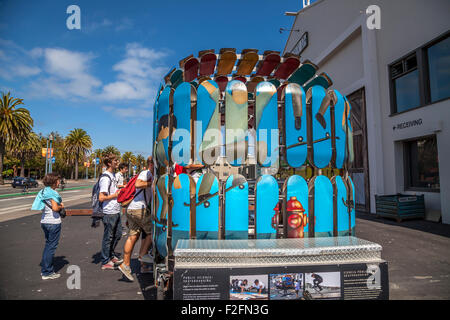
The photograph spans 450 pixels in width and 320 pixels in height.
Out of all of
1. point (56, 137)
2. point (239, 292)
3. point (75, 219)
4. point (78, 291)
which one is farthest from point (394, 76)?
point (56, 137)

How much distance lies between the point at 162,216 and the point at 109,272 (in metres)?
1.99

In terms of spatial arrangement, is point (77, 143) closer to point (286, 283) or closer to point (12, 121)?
point (12, 121)

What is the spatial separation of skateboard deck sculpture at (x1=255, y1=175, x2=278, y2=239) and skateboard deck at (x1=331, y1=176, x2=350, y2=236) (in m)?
0.96

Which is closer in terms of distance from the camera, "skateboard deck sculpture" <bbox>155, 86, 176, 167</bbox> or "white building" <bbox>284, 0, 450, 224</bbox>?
"skateboard deck sculpture" <bbox>155, 86, 176, 167</bbox>

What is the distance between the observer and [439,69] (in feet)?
32.2

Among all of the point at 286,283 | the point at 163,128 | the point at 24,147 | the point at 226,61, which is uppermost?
the point at 24,147

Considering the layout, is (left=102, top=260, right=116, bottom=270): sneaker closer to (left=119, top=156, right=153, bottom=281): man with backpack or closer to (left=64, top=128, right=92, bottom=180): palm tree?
(left=119, top=156, right=153, bottom=281): man with backpack

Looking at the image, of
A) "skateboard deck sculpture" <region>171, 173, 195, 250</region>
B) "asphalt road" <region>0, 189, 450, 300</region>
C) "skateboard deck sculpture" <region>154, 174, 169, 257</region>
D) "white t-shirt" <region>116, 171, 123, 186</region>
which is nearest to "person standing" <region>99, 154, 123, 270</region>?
"asphalt road" <region>0, 189, 450, 300</region>

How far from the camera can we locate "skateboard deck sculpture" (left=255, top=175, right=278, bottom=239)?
3.46 meters

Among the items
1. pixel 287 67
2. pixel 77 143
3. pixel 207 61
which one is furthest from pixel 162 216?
pixel 77 143

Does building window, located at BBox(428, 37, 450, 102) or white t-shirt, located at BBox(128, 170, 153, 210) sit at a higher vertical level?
building window, located at BBox(428, 37, 450, 102)

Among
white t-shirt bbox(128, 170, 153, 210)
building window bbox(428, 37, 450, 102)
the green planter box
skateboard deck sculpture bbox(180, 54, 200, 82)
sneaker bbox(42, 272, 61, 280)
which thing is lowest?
sneaker bbox(42, 272, 61, 280)

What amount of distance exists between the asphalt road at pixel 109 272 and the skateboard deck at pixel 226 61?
3860mm
